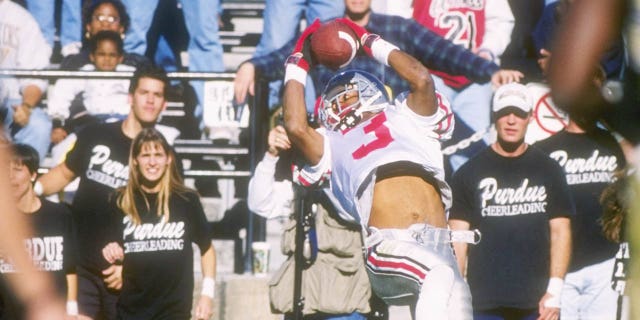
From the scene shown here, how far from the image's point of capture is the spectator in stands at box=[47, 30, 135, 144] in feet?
29.4

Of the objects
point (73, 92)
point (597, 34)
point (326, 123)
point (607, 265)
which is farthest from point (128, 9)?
point (597, 34)

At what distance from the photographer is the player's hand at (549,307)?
7.48 metres

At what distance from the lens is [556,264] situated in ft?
24.8

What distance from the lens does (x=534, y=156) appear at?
7844 mm

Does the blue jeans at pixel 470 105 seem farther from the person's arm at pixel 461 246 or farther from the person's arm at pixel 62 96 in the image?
the person's arm at pixel 62 96

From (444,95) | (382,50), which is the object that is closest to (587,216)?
(444,95)

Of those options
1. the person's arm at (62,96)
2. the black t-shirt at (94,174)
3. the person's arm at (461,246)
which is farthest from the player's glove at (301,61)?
the person's arm at (62,96)

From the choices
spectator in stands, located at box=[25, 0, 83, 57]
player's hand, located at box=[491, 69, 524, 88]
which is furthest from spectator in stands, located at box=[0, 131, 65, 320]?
spectator in stands, located at box=[25, 0, 83, 57]

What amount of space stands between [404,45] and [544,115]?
3.96 feet

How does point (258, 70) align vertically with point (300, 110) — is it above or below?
above

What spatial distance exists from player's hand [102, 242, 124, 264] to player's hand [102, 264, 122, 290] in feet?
0.27

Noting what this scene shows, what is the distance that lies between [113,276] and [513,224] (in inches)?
108

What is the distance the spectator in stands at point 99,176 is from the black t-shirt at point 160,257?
330 mm

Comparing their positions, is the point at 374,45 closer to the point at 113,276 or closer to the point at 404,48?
the point at 404,48
